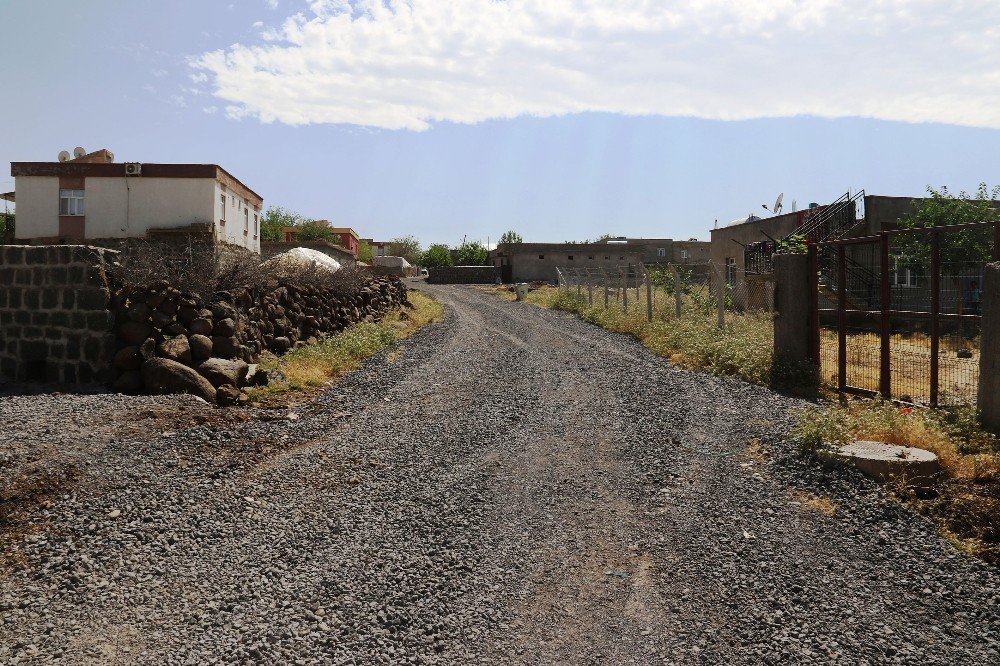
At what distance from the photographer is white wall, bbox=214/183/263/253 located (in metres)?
30.7

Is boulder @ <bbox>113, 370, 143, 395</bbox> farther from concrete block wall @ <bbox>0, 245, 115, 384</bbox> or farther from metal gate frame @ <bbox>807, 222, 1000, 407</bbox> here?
metal gate frame @ <bbox>807, 222, 1000, 407</bbox>

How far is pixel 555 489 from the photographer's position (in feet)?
18.8

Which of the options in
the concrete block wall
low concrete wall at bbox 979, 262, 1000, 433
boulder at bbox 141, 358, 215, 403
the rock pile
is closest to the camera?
low concrete wall at bbox 979, 262, 1000, 433

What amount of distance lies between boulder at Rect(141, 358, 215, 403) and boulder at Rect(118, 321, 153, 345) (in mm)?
663

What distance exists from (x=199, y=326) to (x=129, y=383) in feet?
4.42

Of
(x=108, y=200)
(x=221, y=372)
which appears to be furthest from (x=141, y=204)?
(x=221, y=372)

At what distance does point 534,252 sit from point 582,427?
4479 centimetres

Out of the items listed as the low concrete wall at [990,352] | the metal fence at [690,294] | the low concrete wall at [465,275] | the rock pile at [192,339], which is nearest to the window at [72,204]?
the metal fence at [690,294]

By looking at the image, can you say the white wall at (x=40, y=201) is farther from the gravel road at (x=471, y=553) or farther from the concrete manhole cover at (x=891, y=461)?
the concrete manhole cover at (x=891, y=461)

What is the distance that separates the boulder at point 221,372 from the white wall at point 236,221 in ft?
75.1

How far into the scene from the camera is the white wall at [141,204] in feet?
97.0

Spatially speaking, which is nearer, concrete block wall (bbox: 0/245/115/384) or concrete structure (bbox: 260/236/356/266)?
concrete block wall (bbox: 0/245/115/384)

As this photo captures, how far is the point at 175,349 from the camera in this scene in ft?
31.0

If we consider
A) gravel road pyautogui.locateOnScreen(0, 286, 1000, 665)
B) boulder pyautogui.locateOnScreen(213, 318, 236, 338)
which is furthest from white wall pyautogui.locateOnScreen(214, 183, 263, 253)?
gravel road pyautogui.locateOnScreen(0, 286, 1000, 665)
